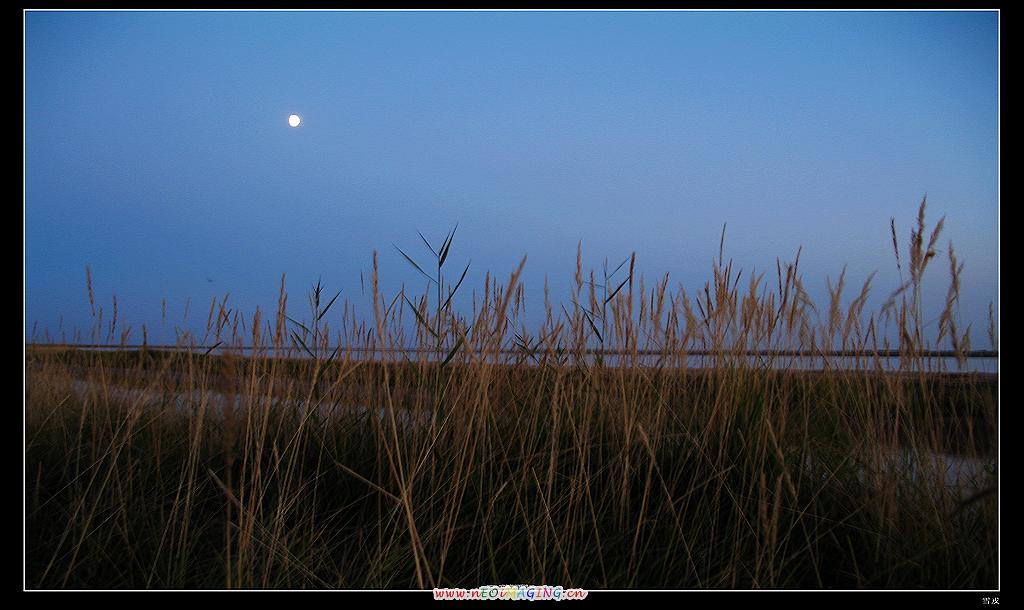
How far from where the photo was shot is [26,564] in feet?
3.51

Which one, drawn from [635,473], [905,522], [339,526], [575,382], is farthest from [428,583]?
[905,522]

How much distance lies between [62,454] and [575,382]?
144cm

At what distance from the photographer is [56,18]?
3.83 ft

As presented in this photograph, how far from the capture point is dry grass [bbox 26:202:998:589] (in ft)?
3.42

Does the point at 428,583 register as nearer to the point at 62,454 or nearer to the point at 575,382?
the point at 575,382

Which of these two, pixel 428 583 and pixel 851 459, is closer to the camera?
pixel 428 583

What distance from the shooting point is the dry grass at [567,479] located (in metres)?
1.04

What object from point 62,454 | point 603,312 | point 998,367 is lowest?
point 62,454

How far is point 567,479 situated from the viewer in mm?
1295
